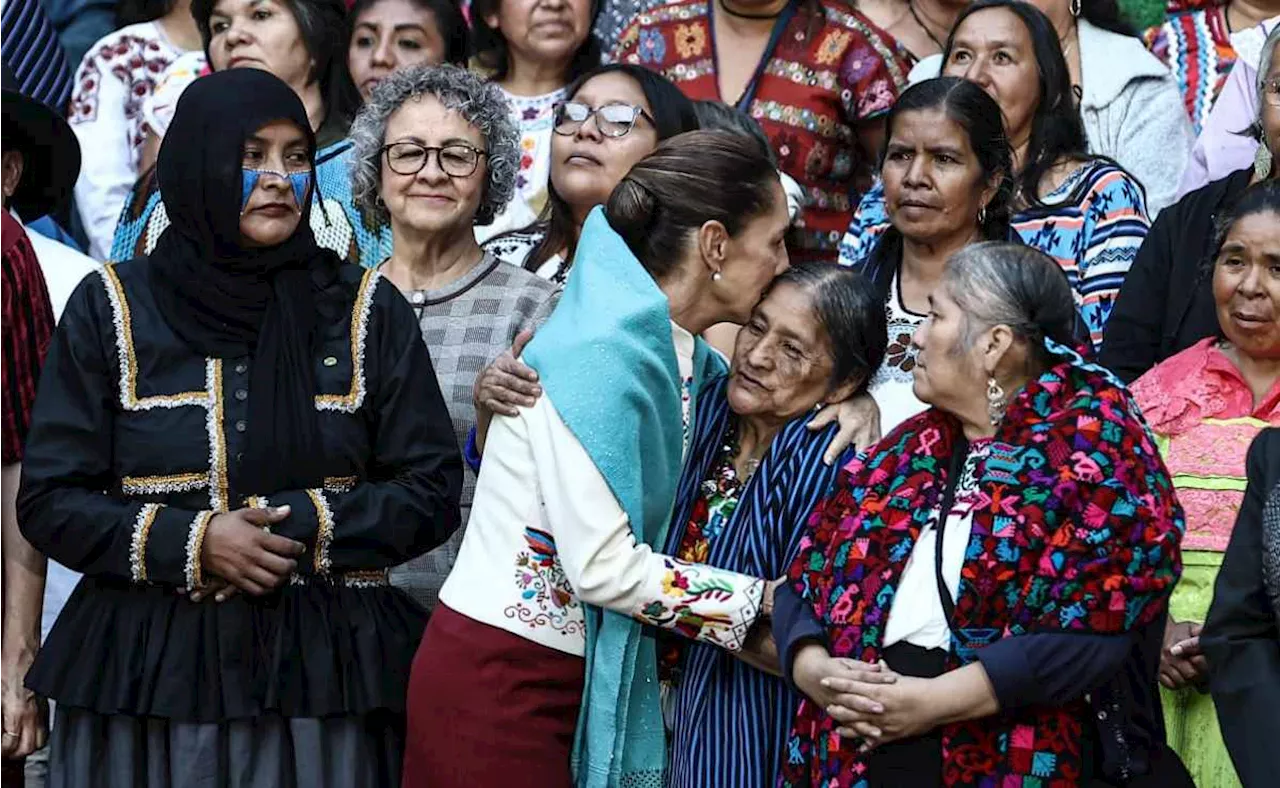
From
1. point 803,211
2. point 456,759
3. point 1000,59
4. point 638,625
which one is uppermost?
point 1000,59

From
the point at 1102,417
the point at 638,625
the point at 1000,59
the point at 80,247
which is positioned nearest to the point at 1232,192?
the point at 1000,59

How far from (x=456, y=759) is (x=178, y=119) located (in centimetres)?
142

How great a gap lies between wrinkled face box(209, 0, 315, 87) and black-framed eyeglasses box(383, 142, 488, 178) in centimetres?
129

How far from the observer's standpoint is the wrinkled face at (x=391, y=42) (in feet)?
20.1

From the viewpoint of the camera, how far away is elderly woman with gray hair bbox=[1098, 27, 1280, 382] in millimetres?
4871

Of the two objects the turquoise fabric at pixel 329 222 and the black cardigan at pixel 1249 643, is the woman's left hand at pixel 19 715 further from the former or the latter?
the black cardigan at pixel 1249 643

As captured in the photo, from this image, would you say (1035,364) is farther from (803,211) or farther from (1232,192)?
(803,211)

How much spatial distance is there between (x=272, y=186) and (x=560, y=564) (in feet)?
3.24

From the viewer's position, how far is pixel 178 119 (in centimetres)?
412

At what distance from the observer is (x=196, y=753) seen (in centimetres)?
388

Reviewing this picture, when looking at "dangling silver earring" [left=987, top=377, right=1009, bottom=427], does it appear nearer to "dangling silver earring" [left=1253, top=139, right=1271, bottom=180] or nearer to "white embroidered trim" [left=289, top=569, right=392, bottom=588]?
"white embroidered trim" [left=289, top=569, right=392, bottom=588]

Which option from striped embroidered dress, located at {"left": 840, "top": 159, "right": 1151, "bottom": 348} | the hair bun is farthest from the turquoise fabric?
the hair bun

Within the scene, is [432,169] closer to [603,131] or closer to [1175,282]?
[603,131]

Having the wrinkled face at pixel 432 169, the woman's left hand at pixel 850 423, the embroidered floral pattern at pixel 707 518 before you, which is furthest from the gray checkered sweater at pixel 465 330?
the woman's left hand at pixel 850 423
